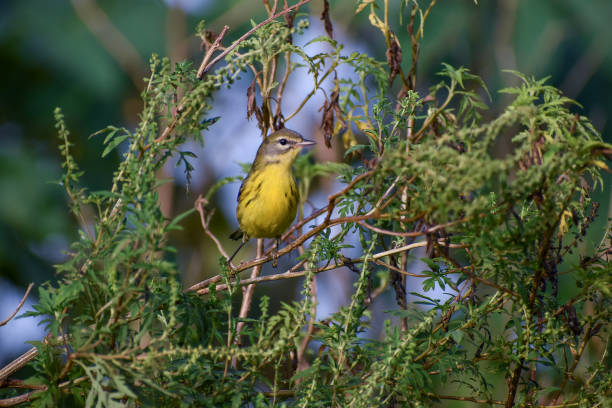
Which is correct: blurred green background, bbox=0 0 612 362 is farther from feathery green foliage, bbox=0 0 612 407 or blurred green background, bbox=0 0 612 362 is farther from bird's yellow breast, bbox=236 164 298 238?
feathery green foliage, bbox=0 0 612 407

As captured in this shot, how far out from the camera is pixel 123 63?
6.07 metres

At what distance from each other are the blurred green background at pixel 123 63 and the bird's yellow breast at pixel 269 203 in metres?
1.52

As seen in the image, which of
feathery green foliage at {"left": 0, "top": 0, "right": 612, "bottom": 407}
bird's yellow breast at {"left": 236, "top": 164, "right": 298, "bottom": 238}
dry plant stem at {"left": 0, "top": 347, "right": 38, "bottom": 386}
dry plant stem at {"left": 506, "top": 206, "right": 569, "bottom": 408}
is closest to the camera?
feathery green foliage at {"left": 0, "top": 0, "right": 612, "bottom": 407}

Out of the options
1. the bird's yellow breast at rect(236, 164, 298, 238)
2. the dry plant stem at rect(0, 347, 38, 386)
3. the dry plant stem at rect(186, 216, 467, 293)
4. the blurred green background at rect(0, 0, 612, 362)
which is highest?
the blurred green background at rect(0, 0, 612, 362)

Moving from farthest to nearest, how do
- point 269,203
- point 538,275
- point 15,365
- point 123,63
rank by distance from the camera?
point 123,63, point 269,203, point 15,365, point 538,275

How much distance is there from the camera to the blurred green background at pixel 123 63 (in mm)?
5781


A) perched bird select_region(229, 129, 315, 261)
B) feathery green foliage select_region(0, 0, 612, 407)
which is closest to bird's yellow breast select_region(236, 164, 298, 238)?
perched bird select_region(229, 129, 315, 261)

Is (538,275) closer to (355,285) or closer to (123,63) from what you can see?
(355,285)

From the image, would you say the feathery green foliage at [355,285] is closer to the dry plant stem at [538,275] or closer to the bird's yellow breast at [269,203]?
the dry plant stem at [538,275]

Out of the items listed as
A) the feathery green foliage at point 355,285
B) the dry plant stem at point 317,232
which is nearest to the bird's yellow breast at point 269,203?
the dry plant stem at point 317,232

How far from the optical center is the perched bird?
389cm

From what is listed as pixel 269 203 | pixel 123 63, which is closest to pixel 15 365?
pixel 269 203

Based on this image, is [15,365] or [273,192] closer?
[15,365]

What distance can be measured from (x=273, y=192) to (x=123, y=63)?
9.40 feet
